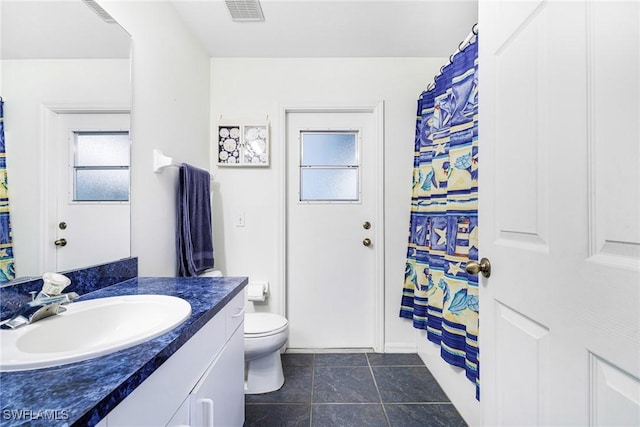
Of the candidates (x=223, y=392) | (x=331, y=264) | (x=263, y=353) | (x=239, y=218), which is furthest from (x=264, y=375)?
(x=239, y=218)

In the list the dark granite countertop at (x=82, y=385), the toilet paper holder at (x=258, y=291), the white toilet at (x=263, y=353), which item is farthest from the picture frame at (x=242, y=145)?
the dark granite countertop at (x=82, y=385)

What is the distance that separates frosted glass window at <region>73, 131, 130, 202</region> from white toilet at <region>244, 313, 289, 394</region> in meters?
0.99

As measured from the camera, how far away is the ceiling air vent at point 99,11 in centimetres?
107

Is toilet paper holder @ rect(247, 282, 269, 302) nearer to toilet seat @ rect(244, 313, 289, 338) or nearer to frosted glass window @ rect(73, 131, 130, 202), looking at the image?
toilet seat @ rect(244, 313, 289, 338)

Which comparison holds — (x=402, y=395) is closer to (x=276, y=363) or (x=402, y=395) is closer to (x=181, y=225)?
(x=276, y=363)

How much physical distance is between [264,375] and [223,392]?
753mm

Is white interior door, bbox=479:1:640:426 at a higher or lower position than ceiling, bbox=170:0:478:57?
lower

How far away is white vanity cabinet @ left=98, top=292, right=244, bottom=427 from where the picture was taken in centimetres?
56

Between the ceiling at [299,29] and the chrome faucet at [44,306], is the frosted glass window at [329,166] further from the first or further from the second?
the chrome faucet at [44,306]

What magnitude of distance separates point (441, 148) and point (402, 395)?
146cm

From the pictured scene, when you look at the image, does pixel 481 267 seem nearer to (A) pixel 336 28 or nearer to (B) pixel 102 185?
(B) pixel 102 185

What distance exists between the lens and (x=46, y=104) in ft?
2.83

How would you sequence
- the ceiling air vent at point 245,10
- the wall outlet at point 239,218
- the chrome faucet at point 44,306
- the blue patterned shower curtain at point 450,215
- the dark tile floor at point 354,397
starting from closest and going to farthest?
the chrome faucet at point 44,306, the blue patterned shower curtain at point 450,215, the dark tile floor at point 354,397, the ceiling air vent at point 245,10, the wall outlet at point 239,218

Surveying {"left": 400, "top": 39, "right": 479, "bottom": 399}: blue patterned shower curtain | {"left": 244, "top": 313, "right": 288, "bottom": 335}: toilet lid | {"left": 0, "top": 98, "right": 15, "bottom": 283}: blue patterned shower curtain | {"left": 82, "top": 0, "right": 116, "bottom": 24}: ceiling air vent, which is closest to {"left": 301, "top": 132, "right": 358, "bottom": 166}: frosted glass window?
{"left": 400, "top": 39, "right": 479, "bottom": 399}: blue patterned shower curtain
